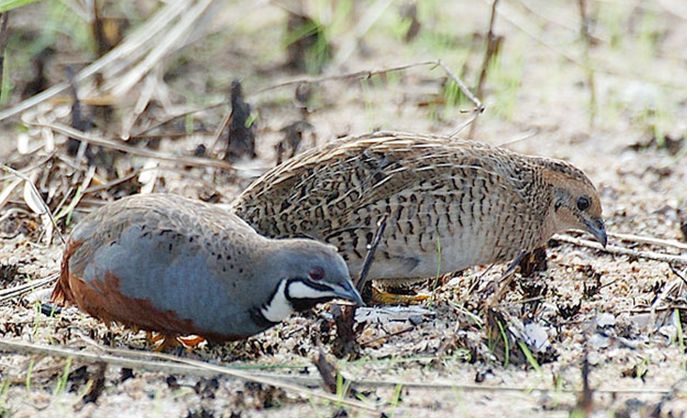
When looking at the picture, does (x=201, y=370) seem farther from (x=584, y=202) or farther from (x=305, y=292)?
(x=584, y=202)

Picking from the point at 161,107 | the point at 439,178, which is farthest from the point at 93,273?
the point at 161,107

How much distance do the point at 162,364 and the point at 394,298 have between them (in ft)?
4.25

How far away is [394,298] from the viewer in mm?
5180

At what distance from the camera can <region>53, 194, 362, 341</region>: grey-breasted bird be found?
4.20m

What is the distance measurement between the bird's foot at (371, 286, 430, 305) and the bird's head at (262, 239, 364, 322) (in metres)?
0.95

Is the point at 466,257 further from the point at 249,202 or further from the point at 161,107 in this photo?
the point at 161,107

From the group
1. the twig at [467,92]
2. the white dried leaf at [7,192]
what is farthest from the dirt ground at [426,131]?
the twig at [467,92]

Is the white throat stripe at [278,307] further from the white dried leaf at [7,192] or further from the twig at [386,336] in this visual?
the white dried leaf at [7,192]

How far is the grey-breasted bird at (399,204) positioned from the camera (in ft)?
16.2

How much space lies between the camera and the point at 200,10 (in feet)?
25.2

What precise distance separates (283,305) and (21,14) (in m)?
5.53

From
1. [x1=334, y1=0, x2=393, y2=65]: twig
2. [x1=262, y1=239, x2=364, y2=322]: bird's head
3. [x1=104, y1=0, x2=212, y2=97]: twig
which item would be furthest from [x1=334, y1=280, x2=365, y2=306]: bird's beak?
[x1=334, y1=0, x2=393, y2=65]: twig

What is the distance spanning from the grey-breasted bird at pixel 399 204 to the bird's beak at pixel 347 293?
779mm

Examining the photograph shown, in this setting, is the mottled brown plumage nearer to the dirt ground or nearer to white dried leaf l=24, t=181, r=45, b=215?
the dirt ground
